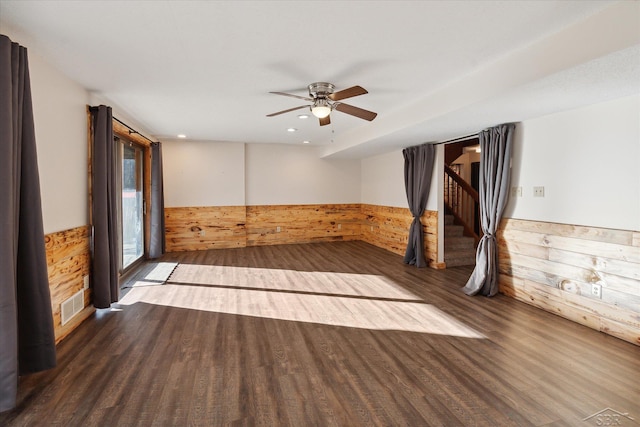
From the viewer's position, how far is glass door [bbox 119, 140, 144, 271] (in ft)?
17.3

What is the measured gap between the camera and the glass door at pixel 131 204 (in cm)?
527

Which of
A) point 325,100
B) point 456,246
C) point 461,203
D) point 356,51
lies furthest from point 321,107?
point 461,203

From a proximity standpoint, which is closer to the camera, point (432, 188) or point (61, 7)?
point (61, 7)

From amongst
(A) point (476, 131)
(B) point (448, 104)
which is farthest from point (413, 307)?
(A) point (476, 131)

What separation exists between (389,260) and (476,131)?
2798 millimetres

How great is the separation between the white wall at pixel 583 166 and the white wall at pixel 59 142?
15.7 feet

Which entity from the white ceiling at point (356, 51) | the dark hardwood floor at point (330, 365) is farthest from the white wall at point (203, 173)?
the dark hardwood floor at point (330, 365)

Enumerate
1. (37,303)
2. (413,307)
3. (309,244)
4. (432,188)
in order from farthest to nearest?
(309,244)
(432,188)
(413,307)
(37,303)

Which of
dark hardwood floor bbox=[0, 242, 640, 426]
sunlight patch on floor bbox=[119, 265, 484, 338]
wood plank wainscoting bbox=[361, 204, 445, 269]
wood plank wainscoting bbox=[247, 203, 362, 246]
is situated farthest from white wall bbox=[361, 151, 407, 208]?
dark hardwood floor bbox=[0, 242, 640, 426]

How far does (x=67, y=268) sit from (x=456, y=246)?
5.69 m

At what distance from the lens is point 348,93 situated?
3072mm

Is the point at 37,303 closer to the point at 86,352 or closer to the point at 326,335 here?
the point at 86,352

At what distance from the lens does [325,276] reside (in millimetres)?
5230

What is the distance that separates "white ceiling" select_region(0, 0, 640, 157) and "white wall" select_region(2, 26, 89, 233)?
0.13 m
